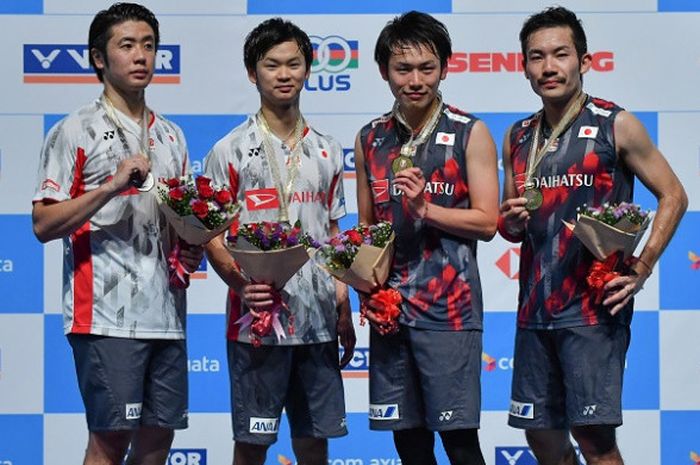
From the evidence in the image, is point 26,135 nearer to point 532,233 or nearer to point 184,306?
point 184,306

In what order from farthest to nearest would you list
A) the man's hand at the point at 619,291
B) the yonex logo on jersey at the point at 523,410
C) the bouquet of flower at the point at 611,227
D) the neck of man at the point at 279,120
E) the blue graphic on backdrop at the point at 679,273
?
1. the blue graphic on backdrop at the point at 679,273
2. the neck of man at the point at 279,120
3. the yonex logo on jersey at the point at 523,410
4. the man's hand at the point at 619,291
5. the bouquet of flower at the point at 611,227

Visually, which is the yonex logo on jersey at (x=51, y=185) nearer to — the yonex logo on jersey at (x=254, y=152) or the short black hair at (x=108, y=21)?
the short black hair at (x=108, y=21)

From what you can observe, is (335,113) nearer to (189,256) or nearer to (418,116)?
(418,116)

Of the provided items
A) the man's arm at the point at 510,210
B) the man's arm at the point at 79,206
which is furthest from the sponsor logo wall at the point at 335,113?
the man's arm at the point at 79,206

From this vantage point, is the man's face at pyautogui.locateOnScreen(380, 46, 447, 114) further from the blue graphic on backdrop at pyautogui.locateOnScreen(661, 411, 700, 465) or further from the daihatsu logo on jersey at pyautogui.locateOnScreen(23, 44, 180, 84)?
the blue graphic on backdrop at pyautogui.locateOnScreen(661, 411, 700, 465)

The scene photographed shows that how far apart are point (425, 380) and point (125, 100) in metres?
1.45

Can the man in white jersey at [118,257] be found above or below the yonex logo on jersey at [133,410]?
above

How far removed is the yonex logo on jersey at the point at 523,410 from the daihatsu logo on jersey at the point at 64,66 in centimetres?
237

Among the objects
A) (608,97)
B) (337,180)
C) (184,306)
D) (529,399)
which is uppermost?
(608,97)

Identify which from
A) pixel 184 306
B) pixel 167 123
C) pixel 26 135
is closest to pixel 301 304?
pixel 184 306

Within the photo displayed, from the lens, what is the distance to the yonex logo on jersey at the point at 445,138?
4.48m

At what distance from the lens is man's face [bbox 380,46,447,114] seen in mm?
4484

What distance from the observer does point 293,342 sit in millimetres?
4539

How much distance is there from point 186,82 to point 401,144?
69.4 inches
